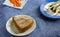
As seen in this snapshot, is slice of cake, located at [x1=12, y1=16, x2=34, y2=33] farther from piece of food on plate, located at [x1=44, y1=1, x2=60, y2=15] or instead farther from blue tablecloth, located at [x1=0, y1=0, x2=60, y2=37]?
piece of food on plate, located at [x1=44, y1=1, x2=60, y2=15]

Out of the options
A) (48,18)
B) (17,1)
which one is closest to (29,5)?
(17,1)

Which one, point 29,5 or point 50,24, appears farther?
point 29,5

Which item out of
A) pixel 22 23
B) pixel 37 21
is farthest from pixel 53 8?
pixel 22 23

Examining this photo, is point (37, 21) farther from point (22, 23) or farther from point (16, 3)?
point (16, 3)

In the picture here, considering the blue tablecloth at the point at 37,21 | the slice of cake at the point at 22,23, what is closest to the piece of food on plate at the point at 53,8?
the blue tablecloth at the point at 37,21

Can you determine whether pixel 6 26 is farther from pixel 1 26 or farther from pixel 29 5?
pixel 29 5

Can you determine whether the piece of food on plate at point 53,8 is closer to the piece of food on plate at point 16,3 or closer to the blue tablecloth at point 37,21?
the blue tablecloth at point 37,21
